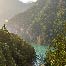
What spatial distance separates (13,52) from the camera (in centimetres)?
6494

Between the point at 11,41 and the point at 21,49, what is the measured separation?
5.00m

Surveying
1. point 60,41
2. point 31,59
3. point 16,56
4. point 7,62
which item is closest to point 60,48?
point 60,41

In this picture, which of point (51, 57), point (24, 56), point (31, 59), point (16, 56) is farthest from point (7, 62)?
point (51, 57)

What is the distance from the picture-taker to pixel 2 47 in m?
57.7

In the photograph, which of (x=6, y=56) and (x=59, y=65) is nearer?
(x=59, y=65)

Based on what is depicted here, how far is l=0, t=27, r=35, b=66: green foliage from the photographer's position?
56.6m

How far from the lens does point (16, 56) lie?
2581 inches

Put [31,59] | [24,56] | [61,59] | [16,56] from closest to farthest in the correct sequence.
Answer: [61,59] < [16,56] < [24,56] < [31,59]

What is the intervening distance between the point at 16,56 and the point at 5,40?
Result: 190 inches

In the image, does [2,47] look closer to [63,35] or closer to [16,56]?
[16,56]

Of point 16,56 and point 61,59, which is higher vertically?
point 61,59

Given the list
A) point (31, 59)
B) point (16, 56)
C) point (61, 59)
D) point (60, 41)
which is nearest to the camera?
point (61, 59)

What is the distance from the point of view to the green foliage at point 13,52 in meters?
56.6

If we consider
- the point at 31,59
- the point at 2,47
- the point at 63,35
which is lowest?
the point at 31,59
